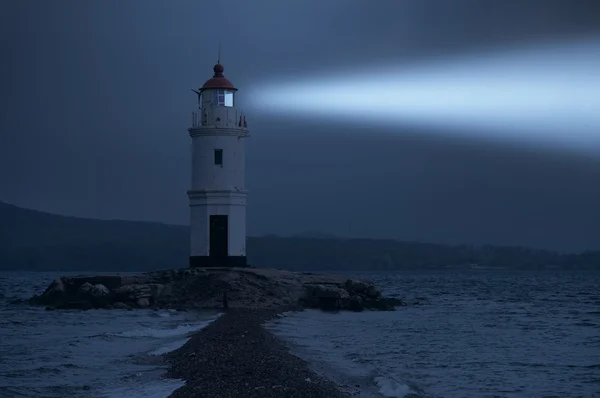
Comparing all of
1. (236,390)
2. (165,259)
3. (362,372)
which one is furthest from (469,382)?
(165,259)

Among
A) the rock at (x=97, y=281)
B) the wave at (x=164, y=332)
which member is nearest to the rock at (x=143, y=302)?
the rock at (x=97, y=281)

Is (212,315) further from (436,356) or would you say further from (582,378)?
(582,378)

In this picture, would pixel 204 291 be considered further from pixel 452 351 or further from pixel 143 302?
pixel 452 351

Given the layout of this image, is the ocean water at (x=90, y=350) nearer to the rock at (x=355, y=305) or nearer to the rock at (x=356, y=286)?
the rock at (x=355, y=305)

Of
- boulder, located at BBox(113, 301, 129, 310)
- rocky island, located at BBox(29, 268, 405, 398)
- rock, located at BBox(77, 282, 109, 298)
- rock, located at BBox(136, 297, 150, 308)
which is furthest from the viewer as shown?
rock, located at BBox(77, 282, 109, 298)

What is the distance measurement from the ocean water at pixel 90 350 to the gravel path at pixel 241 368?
0.52 metres

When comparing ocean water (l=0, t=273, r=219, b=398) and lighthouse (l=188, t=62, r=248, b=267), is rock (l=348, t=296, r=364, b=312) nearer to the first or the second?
lighthouse (l=188, t=62, r=248, b=267)

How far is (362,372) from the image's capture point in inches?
674

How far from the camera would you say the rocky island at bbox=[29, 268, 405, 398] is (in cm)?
1834

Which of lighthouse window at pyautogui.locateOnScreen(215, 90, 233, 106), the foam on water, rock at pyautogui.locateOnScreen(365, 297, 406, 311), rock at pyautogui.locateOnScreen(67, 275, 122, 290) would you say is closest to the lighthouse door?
Result: rock at pyautogui.locateOnScreen(67, 275, 122, 290)

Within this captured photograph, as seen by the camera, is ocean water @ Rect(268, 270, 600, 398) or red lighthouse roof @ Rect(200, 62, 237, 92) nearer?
ocean water @ Rect(268, 270, 600, 398)

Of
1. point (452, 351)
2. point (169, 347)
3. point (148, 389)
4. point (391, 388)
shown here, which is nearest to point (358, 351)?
point (452, 351)

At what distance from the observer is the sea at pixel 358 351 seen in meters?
15.3

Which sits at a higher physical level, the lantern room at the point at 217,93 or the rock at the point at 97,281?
the lantern room at the point at 217,93
